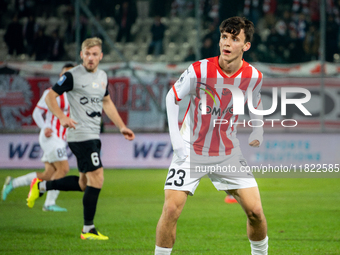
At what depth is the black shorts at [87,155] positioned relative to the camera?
5586 millimetres

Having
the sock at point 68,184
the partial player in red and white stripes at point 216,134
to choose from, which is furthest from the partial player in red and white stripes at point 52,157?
the partial player in red and white stripes at point 216,134

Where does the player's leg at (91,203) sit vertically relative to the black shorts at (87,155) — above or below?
below

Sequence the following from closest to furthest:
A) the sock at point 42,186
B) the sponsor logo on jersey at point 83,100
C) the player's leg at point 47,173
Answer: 1. the sponsor logo on jersey at point 83,100
2. the sock at point 42,186
3. the player's leg at point 47,173

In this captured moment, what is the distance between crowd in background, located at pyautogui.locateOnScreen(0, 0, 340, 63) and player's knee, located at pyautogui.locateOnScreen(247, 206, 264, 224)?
35.1 ft

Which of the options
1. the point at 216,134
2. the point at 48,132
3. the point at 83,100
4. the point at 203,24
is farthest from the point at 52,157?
the point at 203,24

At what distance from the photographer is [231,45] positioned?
379 cm

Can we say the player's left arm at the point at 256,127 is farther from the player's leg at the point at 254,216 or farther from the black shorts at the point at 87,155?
the black shorts at the point at 87,155

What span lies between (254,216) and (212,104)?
0.88m

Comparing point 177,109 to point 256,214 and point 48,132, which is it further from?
point 48,132

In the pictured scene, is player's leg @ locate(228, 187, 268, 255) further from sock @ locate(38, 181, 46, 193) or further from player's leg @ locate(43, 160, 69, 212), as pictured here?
player's leg @ locate(43, 160, 69, 212)

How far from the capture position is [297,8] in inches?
608

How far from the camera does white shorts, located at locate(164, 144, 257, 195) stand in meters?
3.75

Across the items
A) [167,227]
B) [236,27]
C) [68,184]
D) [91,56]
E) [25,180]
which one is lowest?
[25,180]

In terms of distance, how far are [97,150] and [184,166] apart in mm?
2114
